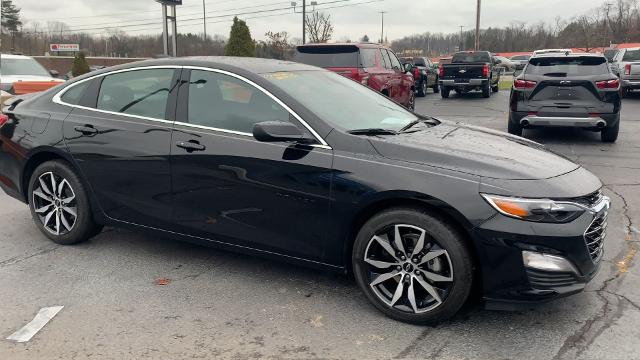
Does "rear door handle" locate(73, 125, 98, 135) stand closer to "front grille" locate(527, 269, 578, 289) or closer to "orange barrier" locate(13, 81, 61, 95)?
"front grille" locate(527, 269, 578, 289)

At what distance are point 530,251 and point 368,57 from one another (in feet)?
28.4

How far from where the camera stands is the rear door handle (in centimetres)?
441

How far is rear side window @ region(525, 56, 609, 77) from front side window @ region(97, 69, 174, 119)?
7.25m

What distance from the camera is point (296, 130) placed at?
356 centimetres

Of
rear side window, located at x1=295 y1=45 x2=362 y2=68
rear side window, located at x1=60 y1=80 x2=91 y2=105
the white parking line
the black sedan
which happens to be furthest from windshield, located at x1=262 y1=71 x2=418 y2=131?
rear side window, located at x1=295 y1=45 x2=362 y2=68

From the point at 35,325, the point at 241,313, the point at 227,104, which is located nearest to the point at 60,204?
the point at 35,325

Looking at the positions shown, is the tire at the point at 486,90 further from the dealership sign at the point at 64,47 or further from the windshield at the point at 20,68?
the dealership sign at the point at 64,47

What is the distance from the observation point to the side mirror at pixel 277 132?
11.5 ft

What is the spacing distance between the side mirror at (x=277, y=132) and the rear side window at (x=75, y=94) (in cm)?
196

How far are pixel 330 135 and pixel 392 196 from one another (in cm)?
60

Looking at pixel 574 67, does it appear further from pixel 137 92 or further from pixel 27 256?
pixel 27 256

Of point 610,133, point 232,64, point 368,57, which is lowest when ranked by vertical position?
point 610,133

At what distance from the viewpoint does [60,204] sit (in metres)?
4.70

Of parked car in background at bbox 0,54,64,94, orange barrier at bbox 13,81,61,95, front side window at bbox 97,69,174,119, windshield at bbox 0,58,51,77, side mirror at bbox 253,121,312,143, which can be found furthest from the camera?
windshield at bbox 0,58,51,77
